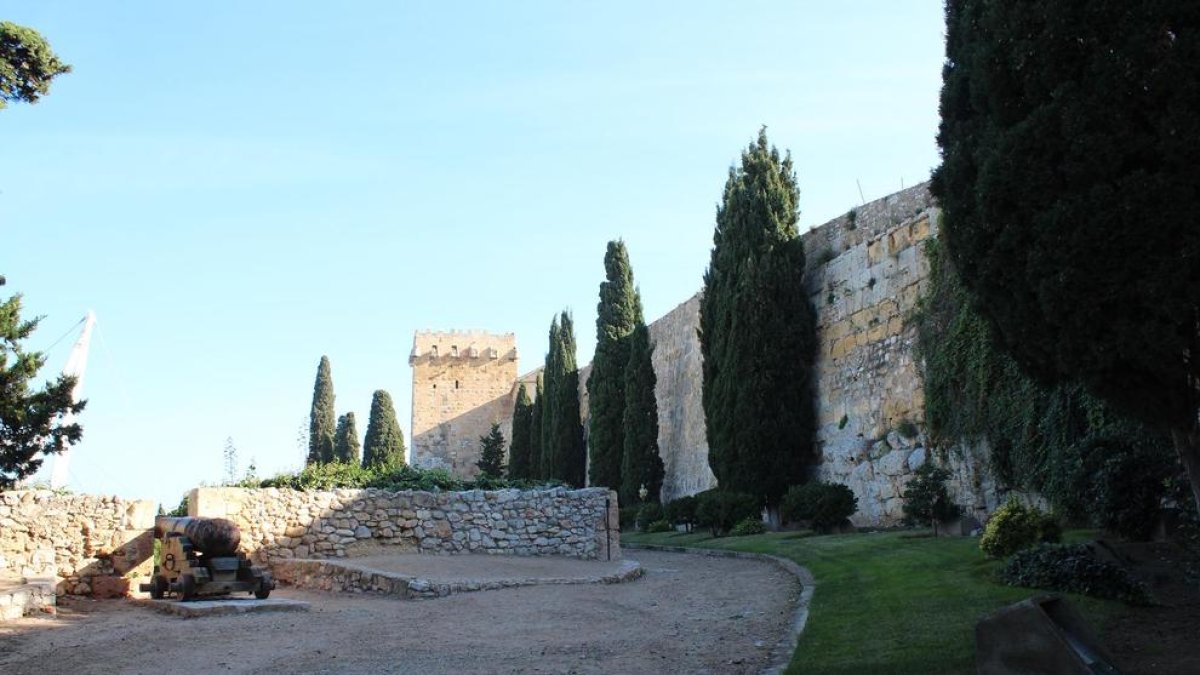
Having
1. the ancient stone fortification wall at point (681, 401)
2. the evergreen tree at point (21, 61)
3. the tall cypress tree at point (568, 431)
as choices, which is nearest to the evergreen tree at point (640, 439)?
the ancient stone fortification wall at point (681, 401)

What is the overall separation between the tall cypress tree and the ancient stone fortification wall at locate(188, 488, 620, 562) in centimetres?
1695

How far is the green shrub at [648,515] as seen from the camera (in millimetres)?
24406

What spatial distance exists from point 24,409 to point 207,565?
107 inches

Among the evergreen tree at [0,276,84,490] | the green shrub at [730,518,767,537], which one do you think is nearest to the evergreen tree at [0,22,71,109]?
the evergreen tree at [0,276,84,490]

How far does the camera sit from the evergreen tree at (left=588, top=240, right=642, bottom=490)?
28.5 metres

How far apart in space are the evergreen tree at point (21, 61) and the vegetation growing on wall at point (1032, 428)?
7965 mm

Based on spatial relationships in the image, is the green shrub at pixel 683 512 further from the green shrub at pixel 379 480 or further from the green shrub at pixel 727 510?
the green shrub at pixel 379 480

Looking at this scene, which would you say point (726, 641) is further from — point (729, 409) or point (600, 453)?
point (600, 453)

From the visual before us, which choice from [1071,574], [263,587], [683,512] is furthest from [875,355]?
[263,587]

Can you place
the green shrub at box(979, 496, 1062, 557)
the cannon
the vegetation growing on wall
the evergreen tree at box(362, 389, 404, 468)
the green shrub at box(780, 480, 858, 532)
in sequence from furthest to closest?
the evergreen tree at box(362, 389, 404, 468) < the green shrub at box(780, 480, 858, 532) < the cannon < the vegetation growing on wall < the green shrub at box(979, 496, 1062, 557)

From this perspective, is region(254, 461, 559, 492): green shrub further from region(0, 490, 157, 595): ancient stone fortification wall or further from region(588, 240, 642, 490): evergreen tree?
region(588, 240, 642, 490): evergreen tree

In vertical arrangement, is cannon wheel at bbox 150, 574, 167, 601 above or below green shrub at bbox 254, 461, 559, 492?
below

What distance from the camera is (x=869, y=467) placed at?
17.3 m

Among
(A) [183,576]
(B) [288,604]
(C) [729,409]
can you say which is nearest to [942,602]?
(B) [288,604]
